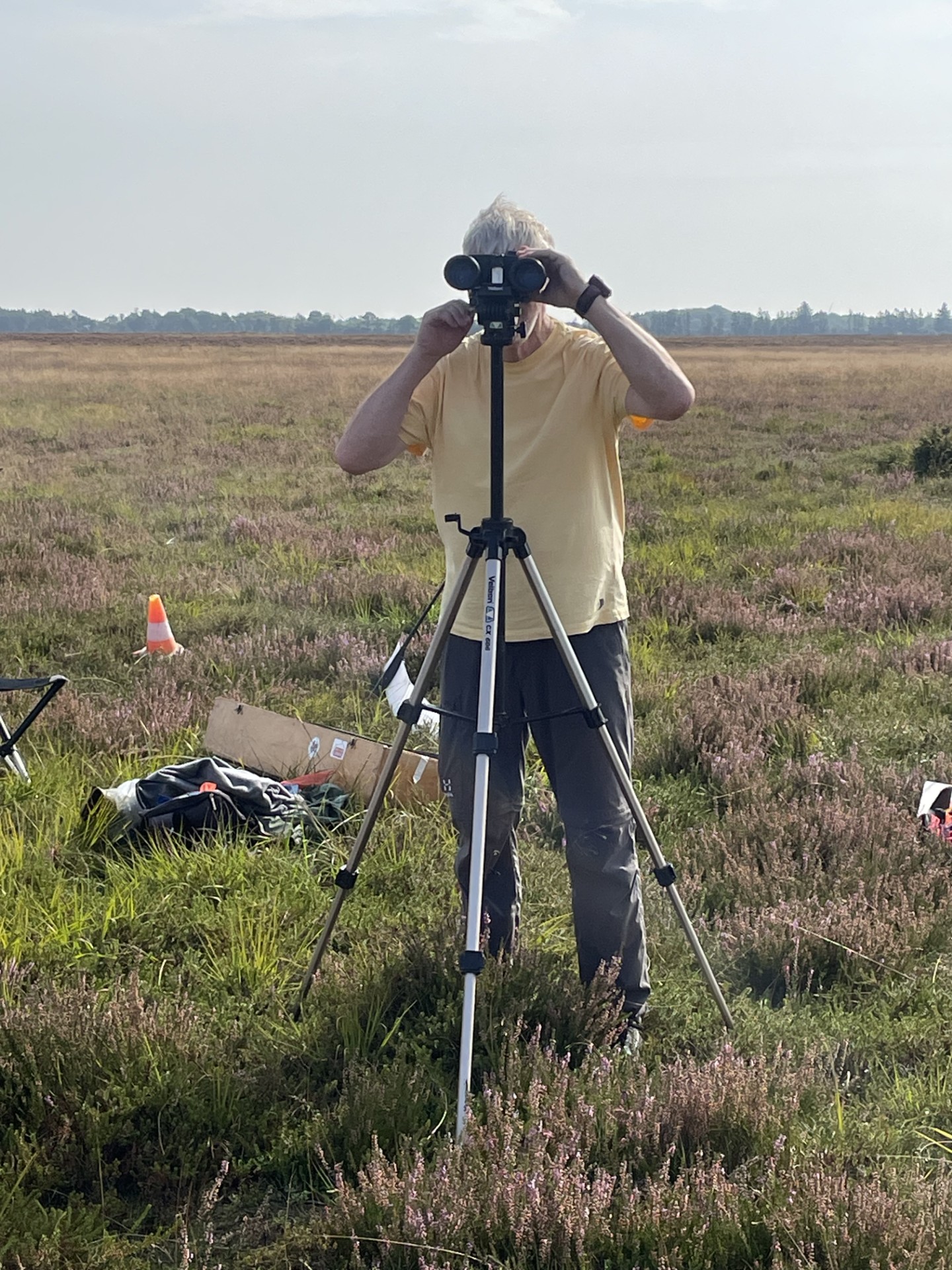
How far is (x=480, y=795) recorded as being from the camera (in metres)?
2.86

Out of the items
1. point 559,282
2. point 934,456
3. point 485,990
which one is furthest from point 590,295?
point 934,456

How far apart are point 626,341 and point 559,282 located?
0.23m

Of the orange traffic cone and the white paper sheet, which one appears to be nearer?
the white paper sheet

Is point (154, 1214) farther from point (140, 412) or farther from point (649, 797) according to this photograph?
point (140, 412)

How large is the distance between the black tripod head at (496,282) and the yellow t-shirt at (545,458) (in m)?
0.35

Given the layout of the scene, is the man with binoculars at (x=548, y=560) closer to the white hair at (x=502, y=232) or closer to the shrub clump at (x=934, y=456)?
the white hair at (x=502, y=232)

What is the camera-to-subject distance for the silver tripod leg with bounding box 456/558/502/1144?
106 inches

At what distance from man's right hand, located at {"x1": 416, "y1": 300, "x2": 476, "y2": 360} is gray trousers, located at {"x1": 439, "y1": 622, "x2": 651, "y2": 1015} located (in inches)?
33.1

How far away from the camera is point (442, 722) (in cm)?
343

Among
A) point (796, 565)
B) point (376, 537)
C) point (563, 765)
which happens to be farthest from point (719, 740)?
point (376, 537)

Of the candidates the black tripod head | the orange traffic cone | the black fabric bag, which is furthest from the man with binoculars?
the orange traffic cone

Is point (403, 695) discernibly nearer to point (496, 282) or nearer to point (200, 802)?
point (200, 802)

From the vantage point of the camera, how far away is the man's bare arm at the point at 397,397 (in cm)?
293

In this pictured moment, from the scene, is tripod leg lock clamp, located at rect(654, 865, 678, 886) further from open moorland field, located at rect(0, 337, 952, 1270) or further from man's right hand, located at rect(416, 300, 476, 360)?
man's right hand, located at rect(416, 300, 476, 360)
